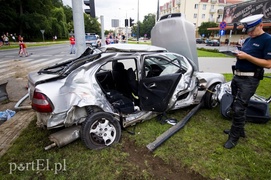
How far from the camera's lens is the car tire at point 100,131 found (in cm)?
273

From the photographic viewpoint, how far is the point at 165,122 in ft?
12.4

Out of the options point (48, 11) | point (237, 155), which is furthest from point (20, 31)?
point (237, 155)

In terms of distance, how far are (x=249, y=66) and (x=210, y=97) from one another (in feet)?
5.43

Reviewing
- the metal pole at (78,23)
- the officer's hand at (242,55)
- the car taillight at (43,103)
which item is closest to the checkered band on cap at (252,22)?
the officer's hand at (242,55)

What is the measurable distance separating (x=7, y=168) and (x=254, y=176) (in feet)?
11.0

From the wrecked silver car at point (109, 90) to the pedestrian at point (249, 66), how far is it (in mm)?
983

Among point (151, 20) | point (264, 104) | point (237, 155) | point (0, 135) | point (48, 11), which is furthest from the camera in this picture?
point (151, 20)

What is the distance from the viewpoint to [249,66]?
2732 millimetres

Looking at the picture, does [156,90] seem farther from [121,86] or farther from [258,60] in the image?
[258,60]

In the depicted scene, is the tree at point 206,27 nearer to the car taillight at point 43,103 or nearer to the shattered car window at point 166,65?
the shattered car window at point 166,65

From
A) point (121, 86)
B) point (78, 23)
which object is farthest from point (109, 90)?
point (78, 23)

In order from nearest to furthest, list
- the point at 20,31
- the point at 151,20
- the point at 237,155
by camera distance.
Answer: the point at 237,155 → the point at 20,31 → the point at 151,20

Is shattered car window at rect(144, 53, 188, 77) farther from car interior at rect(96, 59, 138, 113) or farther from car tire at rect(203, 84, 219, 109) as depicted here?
car tire at rect(203, 84, 219, 109)

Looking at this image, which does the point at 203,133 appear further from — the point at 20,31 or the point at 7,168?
the point at 20,31
